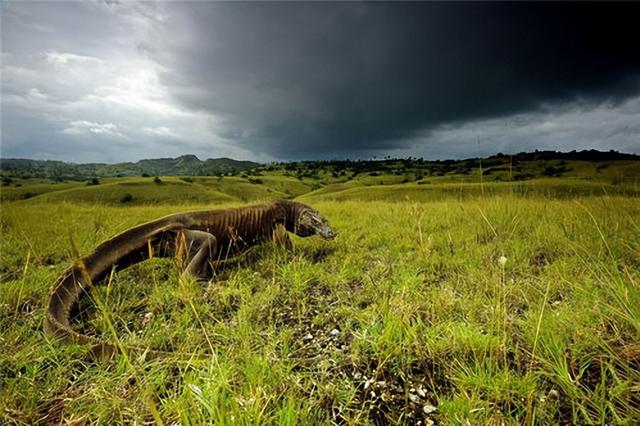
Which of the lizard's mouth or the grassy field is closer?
the grassy field

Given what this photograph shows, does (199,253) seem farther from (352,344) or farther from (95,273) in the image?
(352,344)

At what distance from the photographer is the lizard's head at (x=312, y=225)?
6.13 m

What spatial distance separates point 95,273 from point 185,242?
1171 mm

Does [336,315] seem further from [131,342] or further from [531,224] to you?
[531,224]

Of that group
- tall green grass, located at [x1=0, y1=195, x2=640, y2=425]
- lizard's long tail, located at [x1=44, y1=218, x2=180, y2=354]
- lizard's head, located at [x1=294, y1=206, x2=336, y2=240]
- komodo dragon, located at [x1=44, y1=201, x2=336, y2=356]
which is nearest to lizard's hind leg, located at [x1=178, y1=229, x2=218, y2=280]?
komodo dragon, located at [x1=44, y1=201, x2=336, y2=356]

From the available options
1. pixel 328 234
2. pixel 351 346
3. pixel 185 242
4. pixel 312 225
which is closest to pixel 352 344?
pixel 351 346

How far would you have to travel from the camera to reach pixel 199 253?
15.2 feet

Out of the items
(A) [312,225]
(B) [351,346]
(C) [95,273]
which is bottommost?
(B) [351,346]

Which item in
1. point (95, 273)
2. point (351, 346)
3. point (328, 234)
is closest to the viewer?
point (351, 346)

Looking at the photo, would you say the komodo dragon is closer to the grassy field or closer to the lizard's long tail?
the lizard's long tail

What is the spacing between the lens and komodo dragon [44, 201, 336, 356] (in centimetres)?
320

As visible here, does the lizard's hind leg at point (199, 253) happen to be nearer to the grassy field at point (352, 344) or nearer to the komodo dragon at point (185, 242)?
the komodo dragon at point (185, 242)

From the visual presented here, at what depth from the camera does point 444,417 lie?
73.6 inches

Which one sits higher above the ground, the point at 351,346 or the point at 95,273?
the point at 95,273
